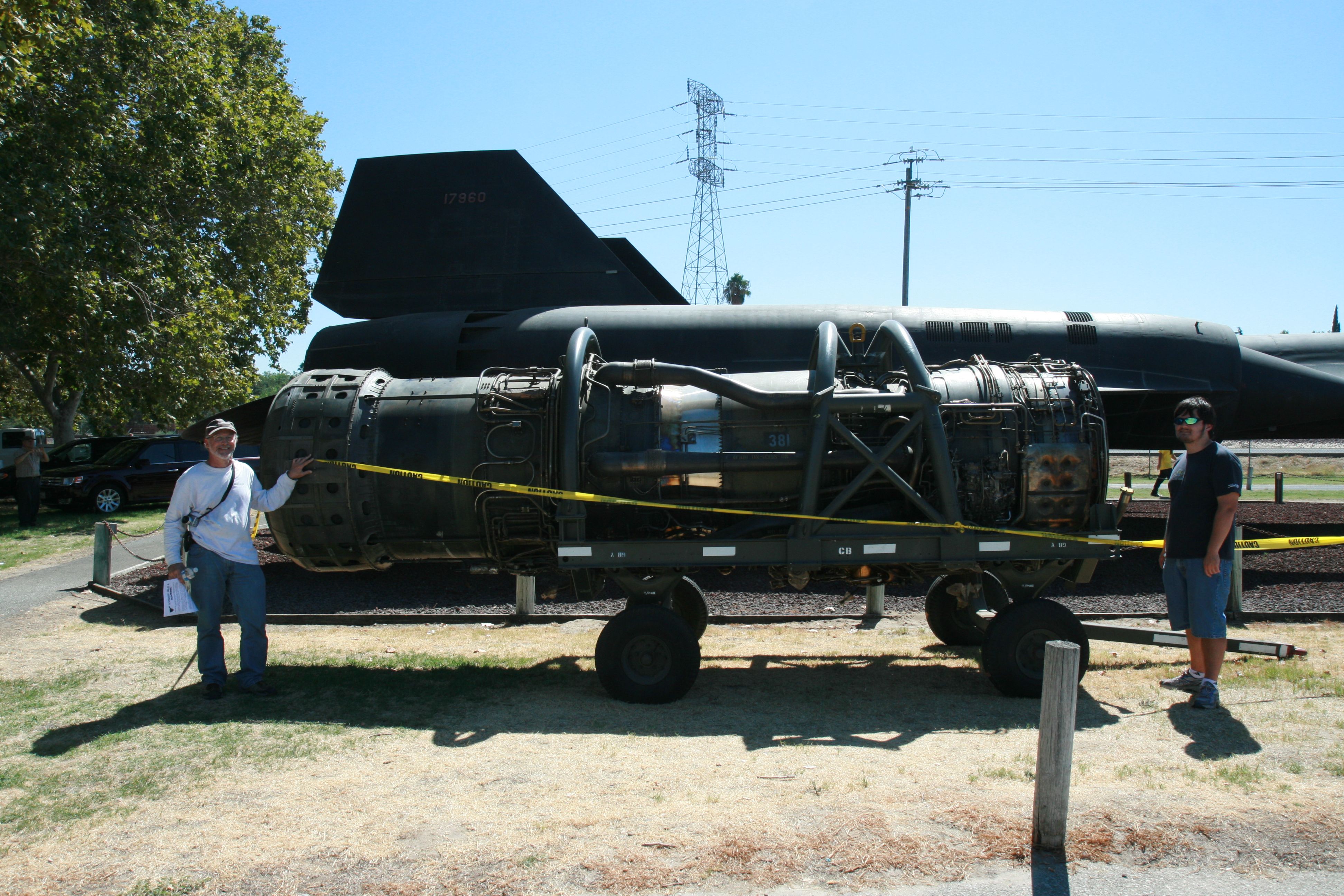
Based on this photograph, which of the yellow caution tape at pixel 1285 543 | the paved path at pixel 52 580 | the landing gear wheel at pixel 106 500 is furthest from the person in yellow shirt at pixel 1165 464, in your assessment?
the landing gear wheel at pixel 106 500

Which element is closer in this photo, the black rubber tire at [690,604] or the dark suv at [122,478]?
the black rubber tire at [690,604]

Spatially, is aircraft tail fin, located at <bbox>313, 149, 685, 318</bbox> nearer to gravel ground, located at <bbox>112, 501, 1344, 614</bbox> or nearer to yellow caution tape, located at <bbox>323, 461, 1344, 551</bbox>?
gravel ground, located at <bbox>112, 501, 1344, 614</bbox>

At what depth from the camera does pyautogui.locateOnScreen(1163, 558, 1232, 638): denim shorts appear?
6.09 metres

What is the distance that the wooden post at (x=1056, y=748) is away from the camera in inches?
154

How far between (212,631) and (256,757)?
5.13 ft

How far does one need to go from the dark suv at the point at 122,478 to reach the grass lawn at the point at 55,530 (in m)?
0.30

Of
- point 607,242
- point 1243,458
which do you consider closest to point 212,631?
point 607,242

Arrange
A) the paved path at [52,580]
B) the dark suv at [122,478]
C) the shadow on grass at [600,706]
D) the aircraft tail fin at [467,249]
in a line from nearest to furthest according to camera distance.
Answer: the shadow on grass at [600,706], the paved path at [52,580], the aircraft tail fin at [467,249], the dark suv at [122,478]

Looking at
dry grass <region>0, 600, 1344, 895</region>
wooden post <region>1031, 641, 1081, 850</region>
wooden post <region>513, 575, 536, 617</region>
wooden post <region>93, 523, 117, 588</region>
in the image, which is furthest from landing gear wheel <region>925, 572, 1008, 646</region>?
wooden post <region>93, 523, 117, 588</region>

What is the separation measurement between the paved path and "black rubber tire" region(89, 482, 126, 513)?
6.60 meters

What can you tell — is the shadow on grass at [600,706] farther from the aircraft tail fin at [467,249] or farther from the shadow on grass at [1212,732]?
the aircraft tail fin at [467,249]

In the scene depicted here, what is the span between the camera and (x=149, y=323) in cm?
1783

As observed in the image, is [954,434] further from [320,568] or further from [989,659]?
[320,568]

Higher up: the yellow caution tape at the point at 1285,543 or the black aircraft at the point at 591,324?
the black aircraft at the point at 591,324
